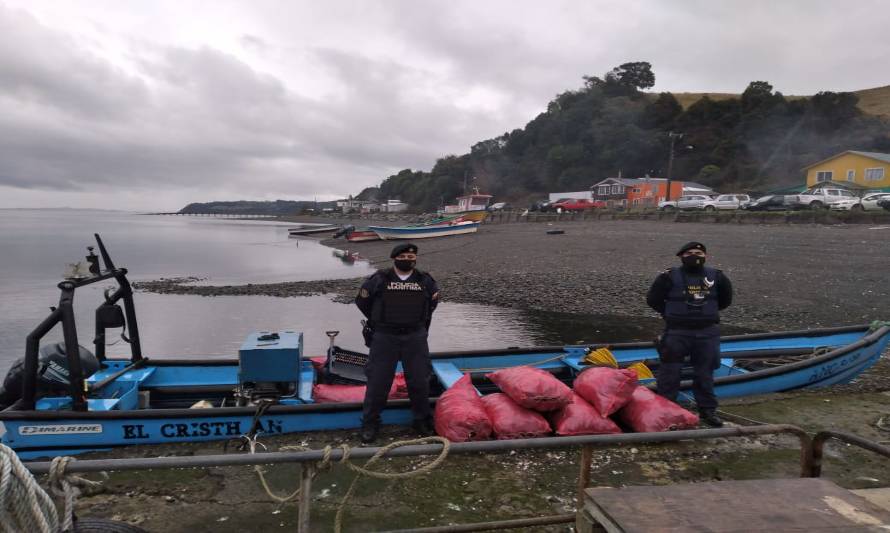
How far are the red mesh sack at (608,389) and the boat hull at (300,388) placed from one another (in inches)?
43.7

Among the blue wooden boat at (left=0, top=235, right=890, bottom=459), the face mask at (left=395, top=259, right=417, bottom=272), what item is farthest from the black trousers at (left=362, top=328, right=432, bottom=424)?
the face mask at (left=395, top=259, right=417, bottom=272)

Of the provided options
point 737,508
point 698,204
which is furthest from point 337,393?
point 698,204

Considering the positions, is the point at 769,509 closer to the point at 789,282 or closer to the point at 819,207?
the point at 789,282

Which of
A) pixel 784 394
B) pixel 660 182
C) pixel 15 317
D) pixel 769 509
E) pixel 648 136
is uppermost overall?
pixel 648 136

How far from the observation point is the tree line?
208 feet

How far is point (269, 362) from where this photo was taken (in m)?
5.74

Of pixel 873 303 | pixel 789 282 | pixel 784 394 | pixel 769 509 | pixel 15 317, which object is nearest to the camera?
pixel 769 509

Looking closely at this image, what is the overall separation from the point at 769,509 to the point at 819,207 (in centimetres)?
3618

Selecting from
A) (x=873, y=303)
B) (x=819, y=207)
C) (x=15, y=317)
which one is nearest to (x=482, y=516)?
(x=873, y=303)

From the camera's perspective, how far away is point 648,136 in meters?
79.3

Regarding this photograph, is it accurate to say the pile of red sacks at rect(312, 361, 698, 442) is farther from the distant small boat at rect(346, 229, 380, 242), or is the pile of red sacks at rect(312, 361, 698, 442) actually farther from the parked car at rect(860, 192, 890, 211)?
the distant small boat at rect(346, 229, 380, 242)

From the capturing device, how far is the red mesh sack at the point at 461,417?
4988 mm

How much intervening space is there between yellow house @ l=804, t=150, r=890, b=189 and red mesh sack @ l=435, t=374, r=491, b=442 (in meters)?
54.4

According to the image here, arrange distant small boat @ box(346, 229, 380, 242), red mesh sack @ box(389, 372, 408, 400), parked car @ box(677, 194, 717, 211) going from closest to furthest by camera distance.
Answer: red mesh sack @ box(389, 372, 408, 400), parked car @ box(677, 194, 717, 211), distant small boat @ box(346, 229, 380, 242)
